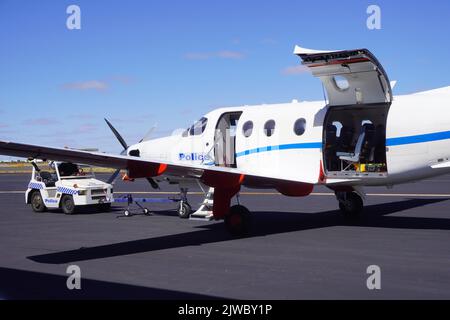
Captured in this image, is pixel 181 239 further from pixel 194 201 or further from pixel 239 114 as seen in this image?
pixel 194 201

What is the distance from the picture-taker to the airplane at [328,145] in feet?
39.8

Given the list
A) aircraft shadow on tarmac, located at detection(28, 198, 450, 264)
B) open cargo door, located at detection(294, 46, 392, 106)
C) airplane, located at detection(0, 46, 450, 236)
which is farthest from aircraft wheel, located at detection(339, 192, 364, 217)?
open cargo door, located at detection(294, 46, 392, 106)

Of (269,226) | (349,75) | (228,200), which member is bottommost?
(269,226)

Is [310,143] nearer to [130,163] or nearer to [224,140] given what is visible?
[224,140]

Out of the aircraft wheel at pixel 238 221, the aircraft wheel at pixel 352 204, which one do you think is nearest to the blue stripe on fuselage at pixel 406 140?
the aircraft wheel at pixel 238 221

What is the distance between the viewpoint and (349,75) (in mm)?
12781

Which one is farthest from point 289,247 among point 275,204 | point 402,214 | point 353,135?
point 275,204

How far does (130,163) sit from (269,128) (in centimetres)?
447

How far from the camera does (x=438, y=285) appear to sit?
806 cm

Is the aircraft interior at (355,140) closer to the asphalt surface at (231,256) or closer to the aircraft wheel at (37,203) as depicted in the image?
the asphalt surface at (231,256)

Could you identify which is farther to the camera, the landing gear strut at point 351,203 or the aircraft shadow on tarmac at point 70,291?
the landing gear strut at point 351,203

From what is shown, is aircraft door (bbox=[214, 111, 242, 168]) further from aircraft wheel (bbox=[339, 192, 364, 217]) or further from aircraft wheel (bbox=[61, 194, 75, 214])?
aircraft wheel (bbox=[61, 194, 75, 214])

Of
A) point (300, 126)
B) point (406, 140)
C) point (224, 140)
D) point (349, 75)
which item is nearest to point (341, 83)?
point (349, 75)

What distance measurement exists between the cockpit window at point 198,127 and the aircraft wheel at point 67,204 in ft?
21.4
